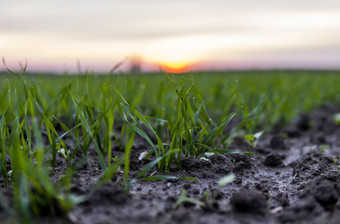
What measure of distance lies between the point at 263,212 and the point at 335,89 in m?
5.65

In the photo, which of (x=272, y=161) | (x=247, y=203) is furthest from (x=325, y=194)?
(x=272, y=161)

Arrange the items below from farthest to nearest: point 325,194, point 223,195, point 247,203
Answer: point 223,195
point 325,194
point 247,203

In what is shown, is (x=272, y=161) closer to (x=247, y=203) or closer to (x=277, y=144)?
(x=277, y=144)

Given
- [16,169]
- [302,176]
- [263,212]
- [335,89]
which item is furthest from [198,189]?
[335,89]

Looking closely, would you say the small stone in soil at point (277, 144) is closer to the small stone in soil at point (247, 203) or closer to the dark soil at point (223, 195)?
the dark soil at point (223, 195)

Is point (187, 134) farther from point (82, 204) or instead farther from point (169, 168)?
point (82, 204)

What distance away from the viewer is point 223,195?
1620 mm

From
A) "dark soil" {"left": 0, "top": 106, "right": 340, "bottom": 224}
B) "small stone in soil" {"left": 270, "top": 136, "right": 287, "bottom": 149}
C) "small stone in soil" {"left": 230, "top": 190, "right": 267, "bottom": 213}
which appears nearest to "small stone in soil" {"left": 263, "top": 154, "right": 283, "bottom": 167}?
"dark soil" {"left": 0, "top": 106, "right": 340, "bottom": 224}

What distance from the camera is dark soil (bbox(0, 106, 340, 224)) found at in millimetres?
1338

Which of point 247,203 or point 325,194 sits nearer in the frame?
point 247,203

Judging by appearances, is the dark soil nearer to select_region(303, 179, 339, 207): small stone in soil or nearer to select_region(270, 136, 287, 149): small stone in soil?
select_region(303, 179, 339, 207): small stone in soil

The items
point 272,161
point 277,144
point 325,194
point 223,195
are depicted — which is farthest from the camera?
point 277,144

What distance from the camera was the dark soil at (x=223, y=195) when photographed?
4.39ft

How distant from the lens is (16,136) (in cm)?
160
